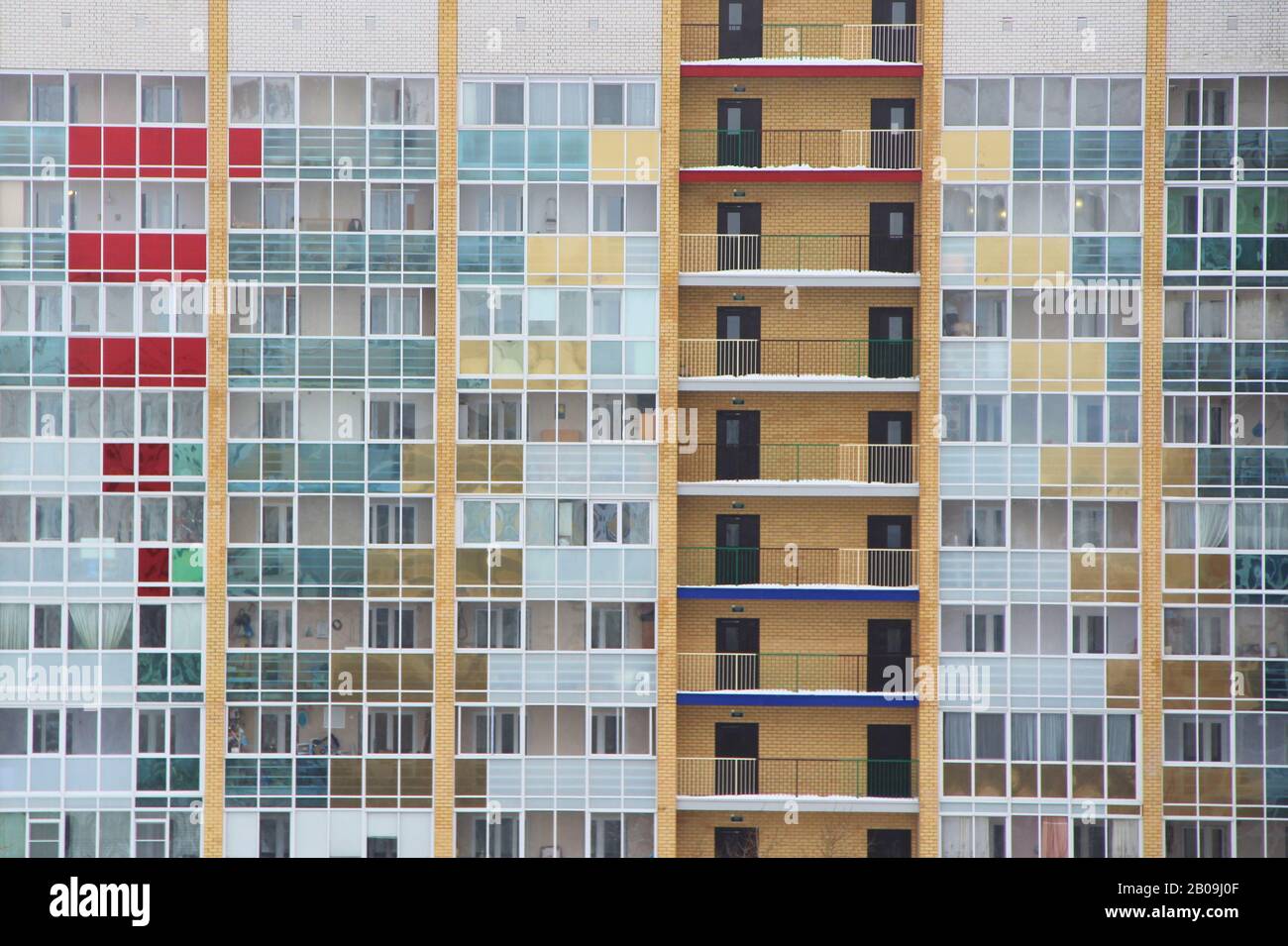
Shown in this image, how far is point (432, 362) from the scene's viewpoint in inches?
1576

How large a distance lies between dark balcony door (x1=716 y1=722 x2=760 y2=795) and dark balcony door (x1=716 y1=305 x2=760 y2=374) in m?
9.03

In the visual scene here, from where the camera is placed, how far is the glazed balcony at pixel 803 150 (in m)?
40.8

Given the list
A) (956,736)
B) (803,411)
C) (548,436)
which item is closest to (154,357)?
(548,436)

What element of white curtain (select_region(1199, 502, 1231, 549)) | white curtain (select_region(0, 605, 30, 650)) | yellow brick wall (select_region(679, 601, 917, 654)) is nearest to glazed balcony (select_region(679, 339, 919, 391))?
yellow brick wall (select_region(679, 601, 917, 654))

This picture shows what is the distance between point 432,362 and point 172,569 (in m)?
8.26

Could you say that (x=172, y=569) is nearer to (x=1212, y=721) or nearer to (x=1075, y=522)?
(x=1075, y=522)

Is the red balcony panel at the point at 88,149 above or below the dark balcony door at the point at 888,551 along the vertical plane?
above

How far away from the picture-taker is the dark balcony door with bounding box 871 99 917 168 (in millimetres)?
40812

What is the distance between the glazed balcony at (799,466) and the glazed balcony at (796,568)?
62.5 inches

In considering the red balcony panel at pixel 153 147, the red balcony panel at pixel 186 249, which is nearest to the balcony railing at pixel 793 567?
the red balcony panel at pixel 186 249

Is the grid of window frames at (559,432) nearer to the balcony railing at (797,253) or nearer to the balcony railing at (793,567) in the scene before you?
the balcony railing at (793,567)

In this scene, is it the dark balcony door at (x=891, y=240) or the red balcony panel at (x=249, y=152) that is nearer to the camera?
the red balcony panel at (x=249, y=152)

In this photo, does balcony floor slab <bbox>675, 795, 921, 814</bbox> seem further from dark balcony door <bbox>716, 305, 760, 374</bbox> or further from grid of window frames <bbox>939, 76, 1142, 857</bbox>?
dark balcony door <bbox>716, 305, 760, 374</bbox>

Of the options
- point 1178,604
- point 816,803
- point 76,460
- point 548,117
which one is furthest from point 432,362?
point 1178,604
